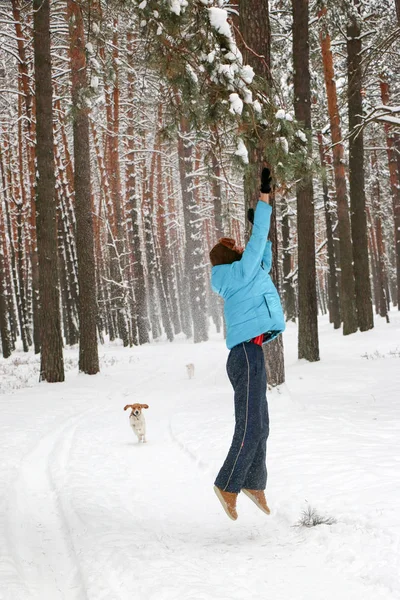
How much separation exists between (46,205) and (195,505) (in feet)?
32.9

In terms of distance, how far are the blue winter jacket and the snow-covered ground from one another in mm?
A: 1363

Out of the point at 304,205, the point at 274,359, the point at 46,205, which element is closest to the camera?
the point at 274,359

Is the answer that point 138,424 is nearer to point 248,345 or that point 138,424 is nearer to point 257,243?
point 248,345

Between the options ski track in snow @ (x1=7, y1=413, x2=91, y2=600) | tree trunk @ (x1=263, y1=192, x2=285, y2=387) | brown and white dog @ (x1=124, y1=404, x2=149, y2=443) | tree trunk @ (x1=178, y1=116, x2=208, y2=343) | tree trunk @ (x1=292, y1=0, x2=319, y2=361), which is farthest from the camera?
tree trunk @ (x1=178, y1=116, x2=208, y2=343)

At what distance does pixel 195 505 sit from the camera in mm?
4586

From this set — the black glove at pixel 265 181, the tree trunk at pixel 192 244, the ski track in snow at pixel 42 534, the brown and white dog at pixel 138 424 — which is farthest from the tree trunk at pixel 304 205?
the tree trunk at pixel 192 244

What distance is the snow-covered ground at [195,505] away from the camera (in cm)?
306

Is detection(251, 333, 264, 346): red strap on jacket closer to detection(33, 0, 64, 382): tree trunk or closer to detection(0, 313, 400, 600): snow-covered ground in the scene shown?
detection(0, 313, 400, 600): snow-covered ground

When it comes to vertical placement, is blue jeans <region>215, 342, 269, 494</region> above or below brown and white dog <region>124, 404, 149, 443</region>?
above

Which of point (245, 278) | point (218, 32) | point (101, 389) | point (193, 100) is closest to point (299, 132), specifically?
point (193, 100)

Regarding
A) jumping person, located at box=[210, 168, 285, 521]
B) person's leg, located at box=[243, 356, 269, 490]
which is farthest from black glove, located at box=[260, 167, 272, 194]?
person's leg, located at box=[243, 356, 269, 490]

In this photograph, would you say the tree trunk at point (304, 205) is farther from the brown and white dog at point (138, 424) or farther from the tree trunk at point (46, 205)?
the brown and white dog at point (138, 424)

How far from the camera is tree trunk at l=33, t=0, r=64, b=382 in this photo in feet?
42.4

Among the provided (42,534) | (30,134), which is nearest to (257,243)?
(42,534)
